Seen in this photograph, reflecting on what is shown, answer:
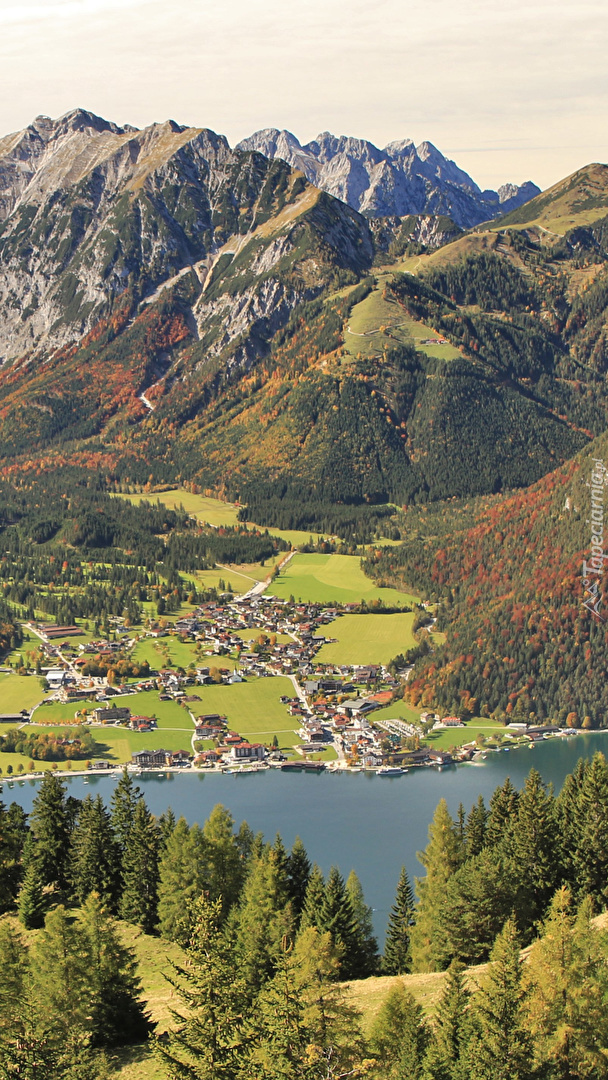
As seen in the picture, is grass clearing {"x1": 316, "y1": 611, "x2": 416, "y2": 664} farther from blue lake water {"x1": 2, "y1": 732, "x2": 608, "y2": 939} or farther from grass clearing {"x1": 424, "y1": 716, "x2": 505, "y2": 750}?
blue lake water {"x1": 2, "y1": 732, "x2": 608, "y2": 939}

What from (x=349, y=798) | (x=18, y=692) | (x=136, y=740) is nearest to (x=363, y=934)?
(x=349, y=798)

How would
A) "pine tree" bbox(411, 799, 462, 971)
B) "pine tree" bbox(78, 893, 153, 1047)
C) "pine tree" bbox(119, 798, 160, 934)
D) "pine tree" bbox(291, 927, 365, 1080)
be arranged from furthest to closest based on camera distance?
1. "pine tree" bbox(119, 798, 160, 934)
2. "pine tree" bbox(411, 799, 462, 971)
3. "pine tree" bbox(78, 893, 153, 1047)
4. "pine tree" bbox(291, 927, 365, 1080)

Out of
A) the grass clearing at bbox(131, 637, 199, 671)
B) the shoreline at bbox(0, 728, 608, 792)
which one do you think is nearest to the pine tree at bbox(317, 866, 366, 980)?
the shoreline at bbox(0, 728, 608, 792)

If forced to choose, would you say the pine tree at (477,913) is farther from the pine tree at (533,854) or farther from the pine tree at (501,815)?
the pine tree at (501,815)

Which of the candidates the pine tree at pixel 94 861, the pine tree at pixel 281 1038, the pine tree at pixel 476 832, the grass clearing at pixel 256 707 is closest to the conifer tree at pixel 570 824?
the pine tree at pixel 476 832

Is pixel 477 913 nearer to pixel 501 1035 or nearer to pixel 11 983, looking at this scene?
pixel 501 1035

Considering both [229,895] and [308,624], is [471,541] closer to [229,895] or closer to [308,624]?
[308,624]
